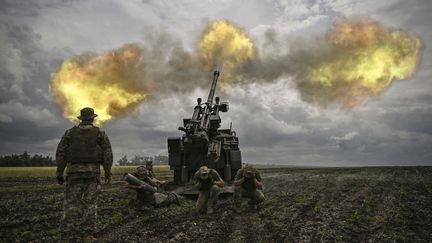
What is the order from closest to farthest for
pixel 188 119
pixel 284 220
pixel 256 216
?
pixel 284 220 < pixel 256 216 < pixel 188 119

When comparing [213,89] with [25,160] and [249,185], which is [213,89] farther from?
[25,160]

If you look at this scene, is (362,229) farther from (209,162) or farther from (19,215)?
(19,215)

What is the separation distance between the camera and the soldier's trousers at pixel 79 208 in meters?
5.99

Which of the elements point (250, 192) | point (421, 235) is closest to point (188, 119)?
point (250, 192)

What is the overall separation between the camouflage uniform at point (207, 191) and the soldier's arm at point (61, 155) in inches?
164

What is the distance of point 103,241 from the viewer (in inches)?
264

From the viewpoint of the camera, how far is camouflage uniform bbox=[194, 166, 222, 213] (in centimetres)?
969

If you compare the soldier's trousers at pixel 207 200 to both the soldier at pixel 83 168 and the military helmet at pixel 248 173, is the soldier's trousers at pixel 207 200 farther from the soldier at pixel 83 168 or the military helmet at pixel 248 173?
the soldier at pixel 83 168

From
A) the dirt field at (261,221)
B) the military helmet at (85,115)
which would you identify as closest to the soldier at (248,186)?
the dirt field at (261,221)

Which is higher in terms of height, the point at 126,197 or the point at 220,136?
the point at 220,136

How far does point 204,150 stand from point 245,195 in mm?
4231

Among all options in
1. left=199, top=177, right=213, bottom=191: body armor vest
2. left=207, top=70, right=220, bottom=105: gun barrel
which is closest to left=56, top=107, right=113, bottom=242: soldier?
left=199, top=177, right=213, bottom=191: body armor vest

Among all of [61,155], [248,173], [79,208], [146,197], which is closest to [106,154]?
[61,155]

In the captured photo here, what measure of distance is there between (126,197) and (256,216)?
6.15m
